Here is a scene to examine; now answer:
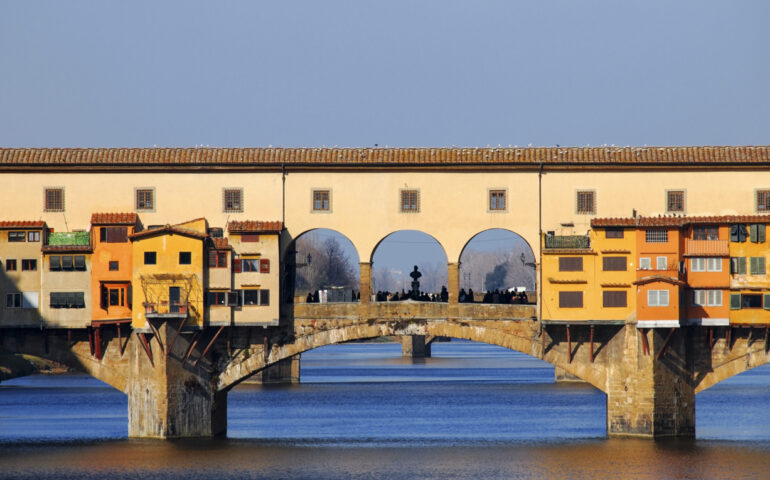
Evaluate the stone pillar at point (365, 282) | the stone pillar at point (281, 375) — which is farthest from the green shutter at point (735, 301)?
the stone pillar at point (281, 375)

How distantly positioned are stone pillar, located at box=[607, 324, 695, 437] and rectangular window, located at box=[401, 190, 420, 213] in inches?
490

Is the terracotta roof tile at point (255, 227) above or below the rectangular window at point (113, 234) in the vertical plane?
above

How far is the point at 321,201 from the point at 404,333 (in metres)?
8.14

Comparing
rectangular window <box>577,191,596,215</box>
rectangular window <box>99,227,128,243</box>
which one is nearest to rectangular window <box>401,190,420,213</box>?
rectangular window <box>577,191,596,215</box>

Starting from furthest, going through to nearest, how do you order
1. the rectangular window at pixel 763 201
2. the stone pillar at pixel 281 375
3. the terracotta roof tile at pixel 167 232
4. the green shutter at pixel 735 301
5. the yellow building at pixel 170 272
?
1. the stone pillar at pixel 281 375
2. the rectangular window at pixel 763 201
3. the yellow building at pixel 170 272
4. the terracotta roof tile at pixel 167 232
5. the green shutter at pixel 735 301

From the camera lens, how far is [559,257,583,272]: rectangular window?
68438 millimetres

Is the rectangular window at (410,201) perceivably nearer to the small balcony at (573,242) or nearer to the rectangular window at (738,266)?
the small balcony at (573,242)

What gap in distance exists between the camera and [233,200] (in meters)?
70.4

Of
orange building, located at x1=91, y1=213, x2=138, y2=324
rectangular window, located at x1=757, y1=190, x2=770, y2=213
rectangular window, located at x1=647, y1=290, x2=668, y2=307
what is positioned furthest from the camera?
orange building, located at x1=91, y1=213, x2=138, y2=324

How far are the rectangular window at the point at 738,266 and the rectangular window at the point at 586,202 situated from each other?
7.40 meters

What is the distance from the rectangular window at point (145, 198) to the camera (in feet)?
231

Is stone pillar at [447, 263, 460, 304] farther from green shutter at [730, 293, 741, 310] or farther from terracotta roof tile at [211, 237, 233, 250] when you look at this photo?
green shutter at [730, 293, 741, 310]

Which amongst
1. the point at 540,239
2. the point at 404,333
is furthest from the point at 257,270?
the point at 540,239

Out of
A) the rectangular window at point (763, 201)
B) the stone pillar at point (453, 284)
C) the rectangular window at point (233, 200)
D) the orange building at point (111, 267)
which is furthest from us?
the rectangular window at point (233, 200)
